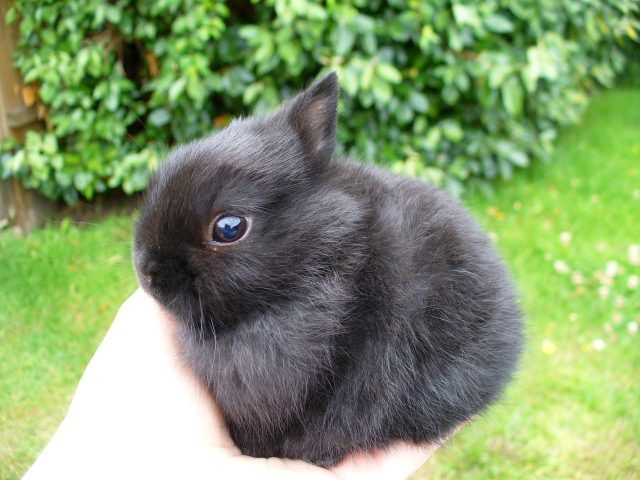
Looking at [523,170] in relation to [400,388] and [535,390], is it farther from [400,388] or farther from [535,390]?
[400,388]

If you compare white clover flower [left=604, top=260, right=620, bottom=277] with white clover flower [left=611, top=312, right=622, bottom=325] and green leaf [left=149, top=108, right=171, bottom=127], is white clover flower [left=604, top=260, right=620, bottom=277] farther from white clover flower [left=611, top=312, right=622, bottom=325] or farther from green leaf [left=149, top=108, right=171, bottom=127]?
green leaf [left=149, top=108, right=171, bottom=127]

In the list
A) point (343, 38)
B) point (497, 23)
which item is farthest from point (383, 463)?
point (497, 23)

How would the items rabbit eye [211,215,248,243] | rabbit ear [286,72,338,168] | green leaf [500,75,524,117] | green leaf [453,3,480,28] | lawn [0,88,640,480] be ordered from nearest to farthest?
rabbit eye [211,215,248,243]
rabbit ear [286,72,338,168]
lawn [0,88,640,480]
green leaf [453,3,480,28]
green leaf [500,75,524,117]

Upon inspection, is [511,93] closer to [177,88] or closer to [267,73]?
[267,73]

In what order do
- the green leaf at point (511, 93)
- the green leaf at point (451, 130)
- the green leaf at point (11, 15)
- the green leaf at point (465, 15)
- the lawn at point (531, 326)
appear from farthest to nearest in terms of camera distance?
the green leaf at point (451, 130), the green leaf at point (511, 93), the green leaf at point (11, 15), the green leaf at point (465, 15), the lawn at point (531, 326)

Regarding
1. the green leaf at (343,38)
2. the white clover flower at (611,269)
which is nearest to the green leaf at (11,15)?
the green leaf at (343,38)

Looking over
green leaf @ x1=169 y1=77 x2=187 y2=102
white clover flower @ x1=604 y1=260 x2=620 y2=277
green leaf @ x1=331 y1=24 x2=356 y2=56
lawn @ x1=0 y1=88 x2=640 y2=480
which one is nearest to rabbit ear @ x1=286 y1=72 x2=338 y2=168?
lawn @ x1=0 y1=88 x2=640 y2=480

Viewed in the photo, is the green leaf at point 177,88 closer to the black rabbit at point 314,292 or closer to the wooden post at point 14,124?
the wooden post at point 14,124
